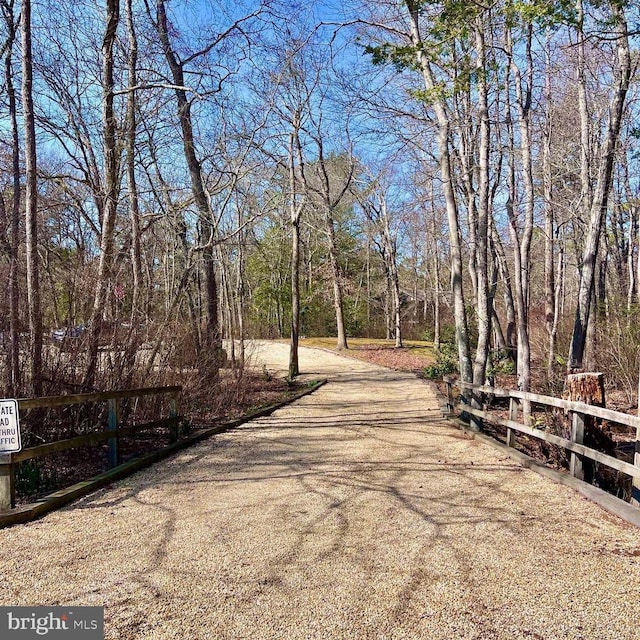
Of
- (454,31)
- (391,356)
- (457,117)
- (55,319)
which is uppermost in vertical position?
(457,117)

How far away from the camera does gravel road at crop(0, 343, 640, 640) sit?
2887 mm

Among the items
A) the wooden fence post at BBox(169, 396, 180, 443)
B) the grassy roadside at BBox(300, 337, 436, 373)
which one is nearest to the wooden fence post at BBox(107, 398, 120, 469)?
the wooden fence post at BBox(169, 396, 180, 443)

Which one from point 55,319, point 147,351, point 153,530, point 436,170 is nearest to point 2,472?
point 153,530

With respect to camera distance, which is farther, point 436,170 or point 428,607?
point 436,170

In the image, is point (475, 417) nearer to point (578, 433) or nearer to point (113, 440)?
point (578, 433)

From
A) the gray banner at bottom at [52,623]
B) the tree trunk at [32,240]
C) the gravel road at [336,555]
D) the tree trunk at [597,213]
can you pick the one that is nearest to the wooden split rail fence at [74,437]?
the gravel road at [336,555]

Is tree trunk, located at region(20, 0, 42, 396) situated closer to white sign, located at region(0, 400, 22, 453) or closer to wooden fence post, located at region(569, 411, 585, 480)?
white sign, located at region(0, 400, 22, 453)

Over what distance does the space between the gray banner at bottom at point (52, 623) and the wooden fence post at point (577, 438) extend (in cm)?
455

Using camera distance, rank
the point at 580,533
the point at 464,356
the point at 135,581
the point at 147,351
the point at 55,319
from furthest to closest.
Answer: the point at 464,356, the point at 147,351, the point at 55,319, the point at 580,533, the point at 135,581

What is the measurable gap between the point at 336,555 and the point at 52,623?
175 centimetres

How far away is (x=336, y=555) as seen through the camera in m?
3.73

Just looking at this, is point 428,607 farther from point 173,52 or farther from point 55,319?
point 173,52

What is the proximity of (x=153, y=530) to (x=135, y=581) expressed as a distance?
0.94 metres

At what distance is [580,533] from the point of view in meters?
4.16
